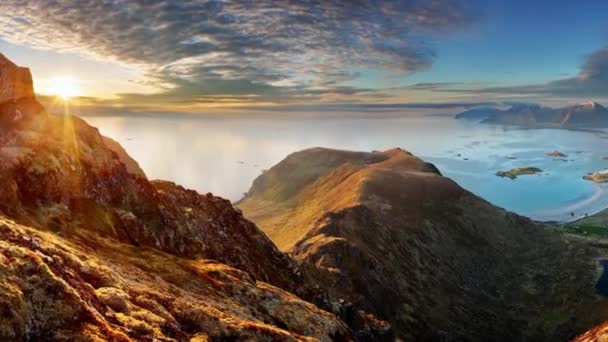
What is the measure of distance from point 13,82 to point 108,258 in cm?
3349

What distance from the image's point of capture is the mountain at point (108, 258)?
106 ft

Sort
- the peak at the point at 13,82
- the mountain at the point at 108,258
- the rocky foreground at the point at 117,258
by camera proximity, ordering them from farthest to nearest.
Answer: the peak at the point at 13,82 < the rocky foreground at the point at 117,258 < the mountain at the point at 108,258

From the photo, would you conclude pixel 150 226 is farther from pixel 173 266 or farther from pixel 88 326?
pixel 88 326

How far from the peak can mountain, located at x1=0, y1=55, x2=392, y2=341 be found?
0.51 ft

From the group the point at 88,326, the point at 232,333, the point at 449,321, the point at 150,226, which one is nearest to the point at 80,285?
the point at 88,326

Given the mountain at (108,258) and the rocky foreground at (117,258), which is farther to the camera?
the rocky foreground at (117,258)

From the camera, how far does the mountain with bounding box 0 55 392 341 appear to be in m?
32.2

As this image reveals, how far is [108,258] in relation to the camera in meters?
51.1

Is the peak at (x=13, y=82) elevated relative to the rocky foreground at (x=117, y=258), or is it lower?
elevated

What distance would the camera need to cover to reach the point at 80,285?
36281 millimetres

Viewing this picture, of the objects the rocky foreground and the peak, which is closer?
the rocky foreground

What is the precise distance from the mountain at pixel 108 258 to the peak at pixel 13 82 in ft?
0.51

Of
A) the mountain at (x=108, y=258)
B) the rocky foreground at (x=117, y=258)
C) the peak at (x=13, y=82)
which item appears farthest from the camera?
the peak at (x=13, y=82)

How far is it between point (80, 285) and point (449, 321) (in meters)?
169
